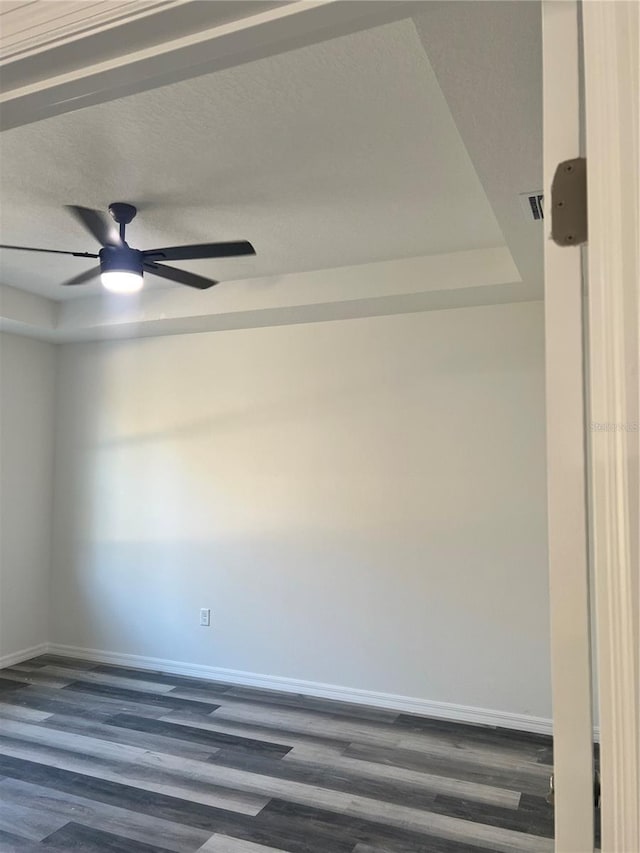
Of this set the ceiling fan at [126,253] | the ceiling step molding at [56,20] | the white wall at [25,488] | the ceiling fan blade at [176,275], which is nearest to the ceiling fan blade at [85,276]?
the ceiling fan at [126,253]

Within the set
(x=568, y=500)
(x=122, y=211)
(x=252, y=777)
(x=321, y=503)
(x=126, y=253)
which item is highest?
(x=122, y=211)

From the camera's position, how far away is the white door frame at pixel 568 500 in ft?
2.21

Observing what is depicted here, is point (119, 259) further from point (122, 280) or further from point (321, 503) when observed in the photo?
point (321, 503)

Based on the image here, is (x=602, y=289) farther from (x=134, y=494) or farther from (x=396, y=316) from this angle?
(x=134, y=494)

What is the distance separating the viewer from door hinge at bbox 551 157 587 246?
695 mm

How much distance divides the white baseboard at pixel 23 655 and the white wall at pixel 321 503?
0.19 meters

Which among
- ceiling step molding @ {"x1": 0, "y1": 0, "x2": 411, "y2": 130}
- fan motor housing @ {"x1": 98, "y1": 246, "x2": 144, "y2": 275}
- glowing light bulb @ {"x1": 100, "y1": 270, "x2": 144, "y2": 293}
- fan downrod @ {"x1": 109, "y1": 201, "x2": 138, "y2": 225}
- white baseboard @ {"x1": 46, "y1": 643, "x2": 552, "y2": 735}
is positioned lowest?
white baseboard @ {"x1": 46, "y1": 643, "x2": 552, "y2": 735}

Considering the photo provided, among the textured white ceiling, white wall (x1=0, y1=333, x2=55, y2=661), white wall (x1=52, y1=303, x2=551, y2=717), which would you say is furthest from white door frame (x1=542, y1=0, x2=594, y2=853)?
white wall (x1=0, y1=333, x2=55, y2=661)

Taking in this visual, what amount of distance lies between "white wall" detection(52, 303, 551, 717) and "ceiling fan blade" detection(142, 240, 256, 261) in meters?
1.48

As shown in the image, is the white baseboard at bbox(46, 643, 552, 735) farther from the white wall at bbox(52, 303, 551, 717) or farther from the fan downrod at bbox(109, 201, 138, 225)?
the fan downrod at bbox(109, 201, 138, 225)

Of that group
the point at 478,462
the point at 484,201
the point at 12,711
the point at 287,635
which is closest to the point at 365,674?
the point at 287,635

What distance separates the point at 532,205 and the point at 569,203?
5.61 feet

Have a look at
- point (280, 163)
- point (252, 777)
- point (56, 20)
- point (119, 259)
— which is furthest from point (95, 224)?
point (252, 777)

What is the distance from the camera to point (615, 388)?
65cm
